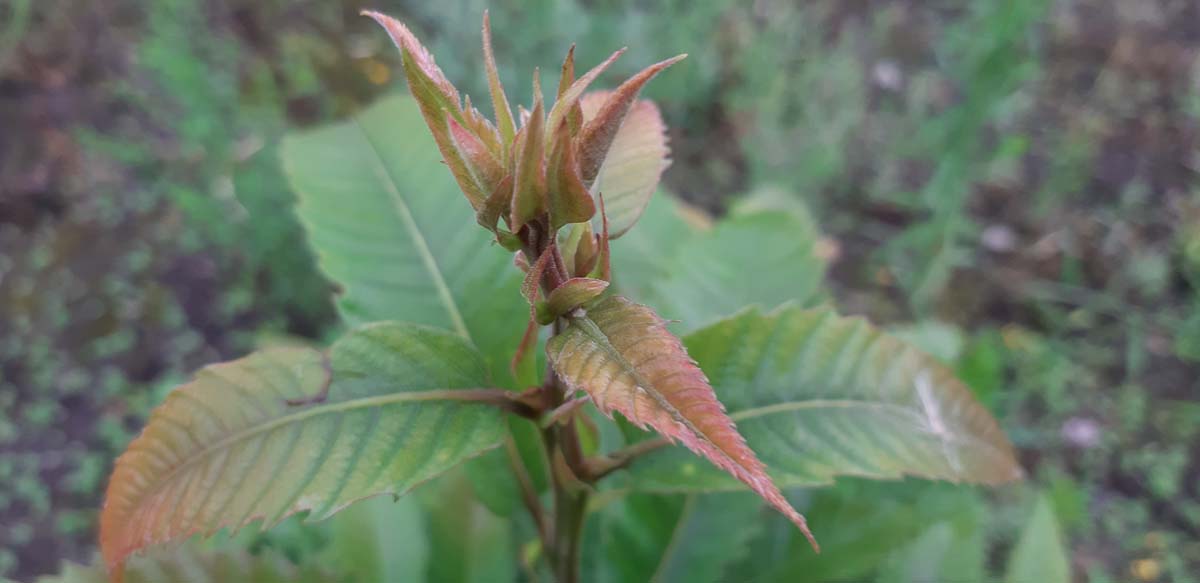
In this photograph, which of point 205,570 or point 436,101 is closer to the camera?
point 436,101

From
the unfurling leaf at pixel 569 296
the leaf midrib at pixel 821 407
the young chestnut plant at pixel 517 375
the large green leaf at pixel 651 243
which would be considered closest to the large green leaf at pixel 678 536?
the young chestnut plant at pixel 517 375

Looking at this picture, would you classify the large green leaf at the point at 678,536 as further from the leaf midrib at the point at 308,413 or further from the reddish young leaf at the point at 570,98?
the reddish young leaf at the point at 570,98

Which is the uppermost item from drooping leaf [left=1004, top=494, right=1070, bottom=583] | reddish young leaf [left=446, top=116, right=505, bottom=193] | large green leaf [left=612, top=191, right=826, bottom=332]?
reddish young leaf [left=446, top=116, right=505, bottom=193]

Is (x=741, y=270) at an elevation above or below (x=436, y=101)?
below

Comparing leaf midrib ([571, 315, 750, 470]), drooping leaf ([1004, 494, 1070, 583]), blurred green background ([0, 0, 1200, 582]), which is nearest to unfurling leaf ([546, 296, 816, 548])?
leaf midrib ([571, 315, 750, 470])

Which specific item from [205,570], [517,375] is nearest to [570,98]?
[517,375]

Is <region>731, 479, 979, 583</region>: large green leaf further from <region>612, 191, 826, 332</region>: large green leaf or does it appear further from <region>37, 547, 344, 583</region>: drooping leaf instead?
<region>37, 547, 344, 583</region>: drooping leaf

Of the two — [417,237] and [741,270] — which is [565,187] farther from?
[741,270]
